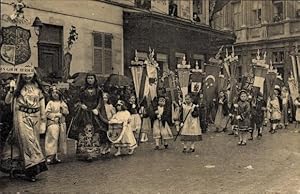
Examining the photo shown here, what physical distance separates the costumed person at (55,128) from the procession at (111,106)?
0.07 ft

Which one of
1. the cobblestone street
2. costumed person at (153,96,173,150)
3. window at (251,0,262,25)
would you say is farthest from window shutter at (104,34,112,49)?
window at (251,0,262,25)

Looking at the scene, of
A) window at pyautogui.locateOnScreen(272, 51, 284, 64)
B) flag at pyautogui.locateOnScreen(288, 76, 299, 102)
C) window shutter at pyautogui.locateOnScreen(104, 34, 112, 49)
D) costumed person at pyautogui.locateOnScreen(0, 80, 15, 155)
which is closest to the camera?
costumed person at pyautogui.locateOnScreen(0, 80, 15, 155)

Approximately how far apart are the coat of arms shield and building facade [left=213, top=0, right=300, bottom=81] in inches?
959

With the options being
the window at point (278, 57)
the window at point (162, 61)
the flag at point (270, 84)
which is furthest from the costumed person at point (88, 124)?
the window at point (278, 57)

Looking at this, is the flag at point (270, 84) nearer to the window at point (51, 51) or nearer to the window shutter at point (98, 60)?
the window shutter at point (98, 60)

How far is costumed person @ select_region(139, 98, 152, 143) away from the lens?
48.4ft

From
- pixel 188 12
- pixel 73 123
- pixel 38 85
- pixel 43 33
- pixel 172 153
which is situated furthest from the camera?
pixel 188 12

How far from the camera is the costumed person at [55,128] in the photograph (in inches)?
445

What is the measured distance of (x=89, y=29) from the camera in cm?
1820

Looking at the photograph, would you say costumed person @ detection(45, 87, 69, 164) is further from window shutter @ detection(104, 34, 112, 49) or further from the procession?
window shutter @ detection(104, 34, 112, 49)

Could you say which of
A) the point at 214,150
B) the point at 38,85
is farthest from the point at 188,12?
the point at 38,85

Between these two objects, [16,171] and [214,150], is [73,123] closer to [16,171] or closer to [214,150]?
[16,171]

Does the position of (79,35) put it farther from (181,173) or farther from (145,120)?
(181,173)

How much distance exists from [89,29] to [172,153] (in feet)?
22.8
